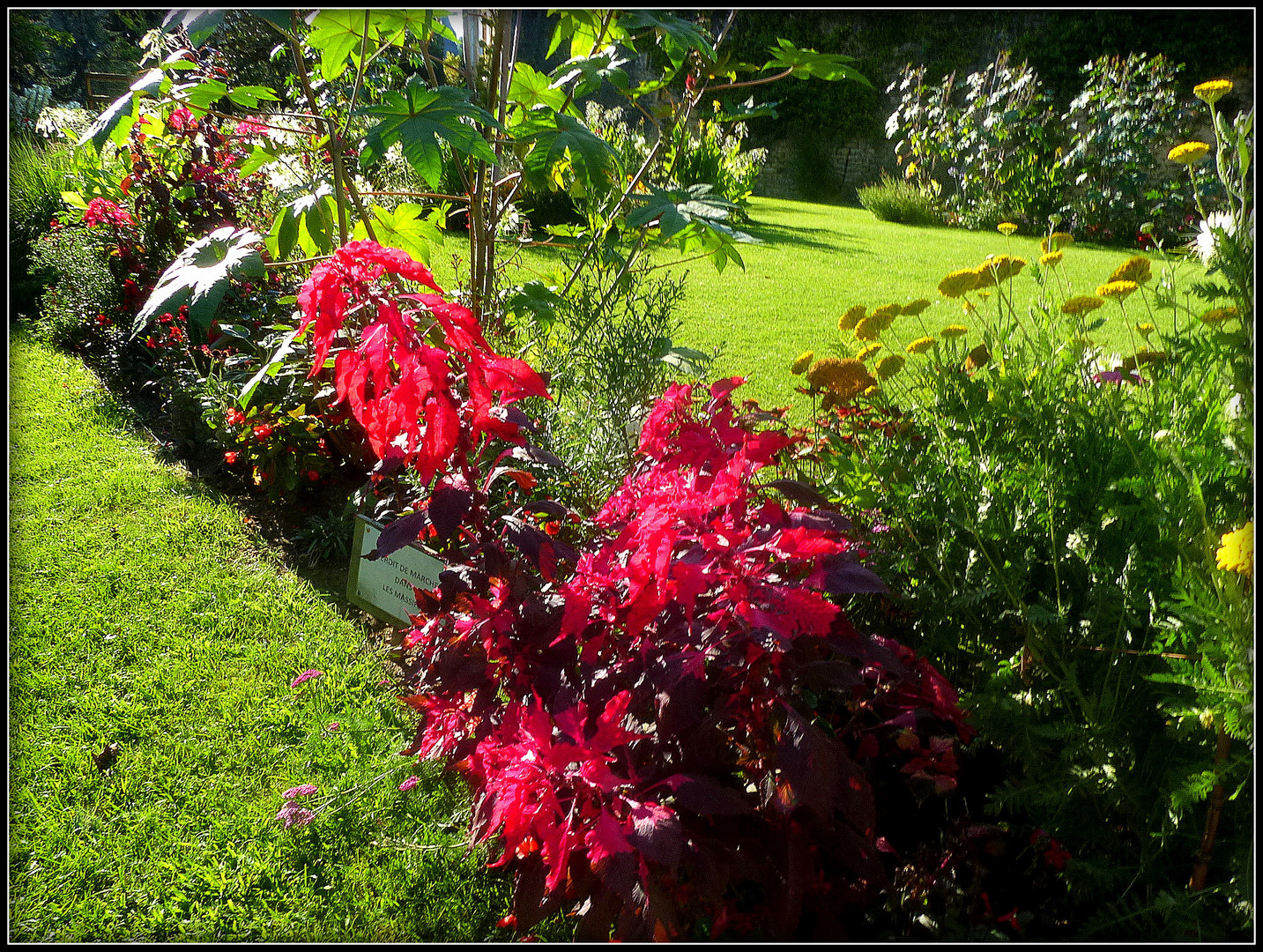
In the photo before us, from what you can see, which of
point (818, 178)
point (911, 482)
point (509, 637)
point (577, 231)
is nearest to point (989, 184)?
point (818, 178)

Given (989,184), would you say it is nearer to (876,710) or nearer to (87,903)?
(876,710)

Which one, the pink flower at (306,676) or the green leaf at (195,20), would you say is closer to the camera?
the green leaf at (195,20)

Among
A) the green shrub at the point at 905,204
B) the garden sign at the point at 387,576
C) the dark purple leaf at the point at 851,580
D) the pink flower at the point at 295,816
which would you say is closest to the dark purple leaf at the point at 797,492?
the dark purple leaf at the point at 851,580

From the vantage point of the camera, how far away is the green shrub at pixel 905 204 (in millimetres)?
9609

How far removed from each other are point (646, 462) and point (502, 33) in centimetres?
130

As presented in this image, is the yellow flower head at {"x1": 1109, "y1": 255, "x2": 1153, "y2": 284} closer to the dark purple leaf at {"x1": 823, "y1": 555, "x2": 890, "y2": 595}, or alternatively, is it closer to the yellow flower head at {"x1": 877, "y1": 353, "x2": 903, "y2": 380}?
the yellow flower head at {"x1": 877, "y1": 353, "x2": 903, "y2": 380}

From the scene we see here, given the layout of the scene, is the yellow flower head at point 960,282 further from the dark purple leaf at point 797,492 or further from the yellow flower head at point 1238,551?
the yellow flower head at point 1238,551

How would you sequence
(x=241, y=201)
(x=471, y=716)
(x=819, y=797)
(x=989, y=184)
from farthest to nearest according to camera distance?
(x=989, y=184) < (x=241, y=201) < (x=471, y=716) < (x=819, y=797)

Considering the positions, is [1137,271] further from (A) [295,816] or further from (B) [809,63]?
(A) [295,816]

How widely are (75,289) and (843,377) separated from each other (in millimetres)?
4606

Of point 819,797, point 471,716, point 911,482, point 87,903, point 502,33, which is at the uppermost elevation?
point 502,33

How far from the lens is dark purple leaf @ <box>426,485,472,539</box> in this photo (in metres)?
1.23

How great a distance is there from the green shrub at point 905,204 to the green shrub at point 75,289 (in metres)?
8.69

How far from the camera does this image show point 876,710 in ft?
4.95
